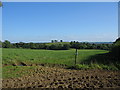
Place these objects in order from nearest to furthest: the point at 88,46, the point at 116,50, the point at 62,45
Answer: the point at 116,50, the point at 88,46, the point at 62,45

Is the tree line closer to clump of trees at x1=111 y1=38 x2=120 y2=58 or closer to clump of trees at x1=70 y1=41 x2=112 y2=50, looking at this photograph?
clump of trees at x1=70 y1=41 x2=112 y2=50

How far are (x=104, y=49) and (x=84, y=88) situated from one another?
6.43m

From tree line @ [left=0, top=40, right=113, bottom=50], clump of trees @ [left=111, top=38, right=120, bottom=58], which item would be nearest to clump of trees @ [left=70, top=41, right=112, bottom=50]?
tree line @ [left=0, top=40, right=113, bottom=50]

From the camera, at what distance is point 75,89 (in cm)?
304

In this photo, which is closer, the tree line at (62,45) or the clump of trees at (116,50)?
the clump of trees at (116,50)

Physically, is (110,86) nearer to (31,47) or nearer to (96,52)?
(96,52)

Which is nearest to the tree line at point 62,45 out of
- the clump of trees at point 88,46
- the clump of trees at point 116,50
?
the clump of trees at point 88,46

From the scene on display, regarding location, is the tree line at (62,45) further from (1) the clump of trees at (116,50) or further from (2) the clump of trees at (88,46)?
(1) the clump of trees at (116,50)

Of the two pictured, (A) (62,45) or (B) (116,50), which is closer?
(B) (116,50)

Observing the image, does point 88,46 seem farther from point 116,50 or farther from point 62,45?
point 116,50

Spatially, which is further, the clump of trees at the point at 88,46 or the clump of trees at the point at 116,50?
the clump of trees at the point at 88,46

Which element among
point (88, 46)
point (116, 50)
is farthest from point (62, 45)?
point (116, 50)

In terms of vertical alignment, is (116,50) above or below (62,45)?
below

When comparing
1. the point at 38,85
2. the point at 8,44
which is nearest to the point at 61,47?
the point at 8,44
